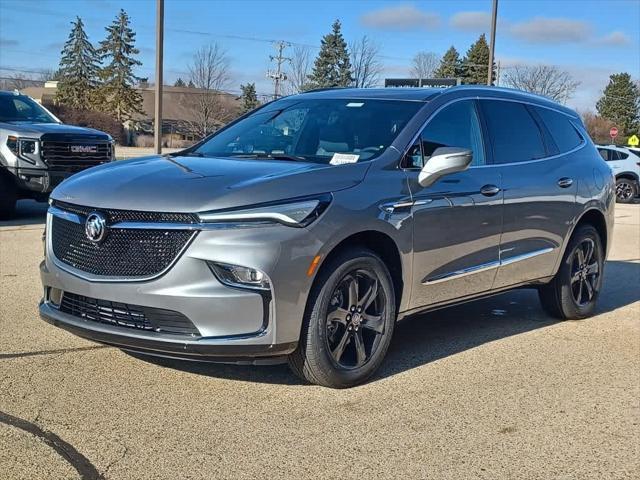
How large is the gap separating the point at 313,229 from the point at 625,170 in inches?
842

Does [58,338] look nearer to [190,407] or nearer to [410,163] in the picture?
[190,407]

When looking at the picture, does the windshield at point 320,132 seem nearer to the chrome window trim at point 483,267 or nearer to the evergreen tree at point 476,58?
the chrome window trim at point 483,267

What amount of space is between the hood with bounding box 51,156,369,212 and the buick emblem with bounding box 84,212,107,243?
2.6 inches

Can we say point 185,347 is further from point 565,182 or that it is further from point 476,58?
point 476,58

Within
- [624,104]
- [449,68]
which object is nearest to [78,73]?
[449,68]

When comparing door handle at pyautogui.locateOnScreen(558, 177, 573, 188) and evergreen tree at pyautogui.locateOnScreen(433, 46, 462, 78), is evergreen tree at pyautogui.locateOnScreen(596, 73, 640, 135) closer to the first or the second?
evergreen tree at pyautogui.locateOnScreen(433, 46, 462, 78)

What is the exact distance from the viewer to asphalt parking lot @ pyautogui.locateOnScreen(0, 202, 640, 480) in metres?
3.40

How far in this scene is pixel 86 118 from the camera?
49.5 m

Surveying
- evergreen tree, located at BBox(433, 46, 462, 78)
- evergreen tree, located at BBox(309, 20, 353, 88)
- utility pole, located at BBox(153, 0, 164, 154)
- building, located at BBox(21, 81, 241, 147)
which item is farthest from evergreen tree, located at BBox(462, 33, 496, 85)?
utility pole, located at BBox(153, 0, 164, 154)

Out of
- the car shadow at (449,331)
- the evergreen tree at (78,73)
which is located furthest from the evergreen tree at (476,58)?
the car shadow at (449,331)

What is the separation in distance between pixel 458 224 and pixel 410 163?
555 millimetres

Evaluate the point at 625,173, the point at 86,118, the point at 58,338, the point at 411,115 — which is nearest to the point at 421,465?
the point at 411,115

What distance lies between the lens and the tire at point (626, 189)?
22984 mm

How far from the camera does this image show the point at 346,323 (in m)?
4.34
